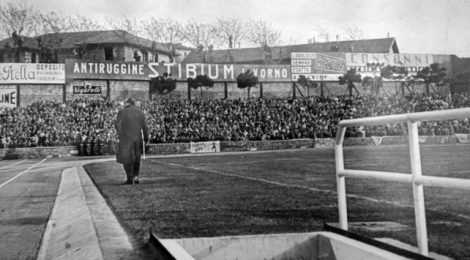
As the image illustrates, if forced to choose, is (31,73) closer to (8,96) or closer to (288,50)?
(8,96)

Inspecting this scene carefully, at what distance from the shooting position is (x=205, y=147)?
3900 cm

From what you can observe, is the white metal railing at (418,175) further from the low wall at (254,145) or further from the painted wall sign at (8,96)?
the painted wall sign at (8,96)

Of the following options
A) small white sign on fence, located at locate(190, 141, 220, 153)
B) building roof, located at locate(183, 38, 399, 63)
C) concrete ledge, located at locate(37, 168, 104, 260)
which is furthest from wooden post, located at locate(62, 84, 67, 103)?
concrete ledge, located at locate(37, 168, 104, 260)

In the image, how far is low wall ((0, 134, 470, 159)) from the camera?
35625mm

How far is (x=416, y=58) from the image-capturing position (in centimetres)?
5903

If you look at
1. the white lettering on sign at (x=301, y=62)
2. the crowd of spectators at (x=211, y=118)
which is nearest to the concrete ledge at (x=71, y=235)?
the crowd of spectators at (x=211, y=118)

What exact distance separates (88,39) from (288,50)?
29729 mm

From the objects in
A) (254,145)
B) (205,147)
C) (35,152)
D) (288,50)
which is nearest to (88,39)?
(288,50)

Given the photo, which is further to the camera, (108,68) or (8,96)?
(108,68)

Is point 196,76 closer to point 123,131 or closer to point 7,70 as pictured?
point 7,70

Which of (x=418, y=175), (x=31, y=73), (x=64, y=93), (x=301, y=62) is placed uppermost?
(x=301, y=62)

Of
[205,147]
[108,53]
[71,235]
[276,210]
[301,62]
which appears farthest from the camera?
[108,53]

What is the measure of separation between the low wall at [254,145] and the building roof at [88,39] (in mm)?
37257

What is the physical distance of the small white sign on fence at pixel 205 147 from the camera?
38781 millimetres
